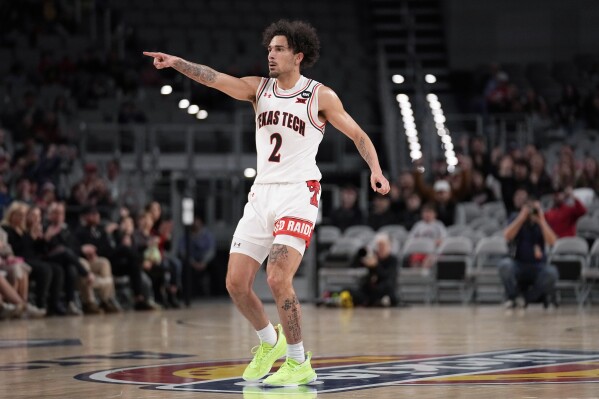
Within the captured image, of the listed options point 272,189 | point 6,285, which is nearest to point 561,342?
point 272,189

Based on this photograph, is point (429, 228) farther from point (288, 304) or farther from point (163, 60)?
point (163, 60)

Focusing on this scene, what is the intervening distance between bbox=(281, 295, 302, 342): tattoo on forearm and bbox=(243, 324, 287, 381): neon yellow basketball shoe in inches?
9.8

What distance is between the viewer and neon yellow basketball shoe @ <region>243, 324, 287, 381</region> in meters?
7.69

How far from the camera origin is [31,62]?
27109 mm

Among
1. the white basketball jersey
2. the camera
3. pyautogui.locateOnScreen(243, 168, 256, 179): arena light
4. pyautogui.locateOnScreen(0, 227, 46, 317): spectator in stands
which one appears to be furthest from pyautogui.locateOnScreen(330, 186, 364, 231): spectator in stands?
the white basketball jersey

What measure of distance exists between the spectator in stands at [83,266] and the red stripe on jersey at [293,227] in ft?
31.5

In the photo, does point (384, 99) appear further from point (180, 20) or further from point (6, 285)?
point (6, 285)

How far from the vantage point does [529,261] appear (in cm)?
1872

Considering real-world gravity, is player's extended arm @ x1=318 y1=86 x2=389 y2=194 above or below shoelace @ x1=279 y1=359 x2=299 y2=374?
above

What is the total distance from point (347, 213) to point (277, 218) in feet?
49.1

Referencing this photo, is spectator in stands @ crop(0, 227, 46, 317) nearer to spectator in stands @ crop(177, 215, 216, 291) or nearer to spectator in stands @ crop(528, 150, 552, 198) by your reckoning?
spectator in stands @ crop(177, 215, 216, 291)

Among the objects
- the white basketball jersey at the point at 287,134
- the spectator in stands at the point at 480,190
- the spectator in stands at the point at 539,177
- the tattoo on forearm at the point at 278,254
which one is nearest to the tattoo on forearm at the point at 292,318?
the tattoo on forearm at the point at 278,254

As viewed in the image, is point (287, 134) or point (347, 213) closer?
point (287, 134)

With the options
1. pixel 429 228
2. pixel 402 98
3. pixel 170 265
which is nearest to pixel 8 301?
pixel 170 265
